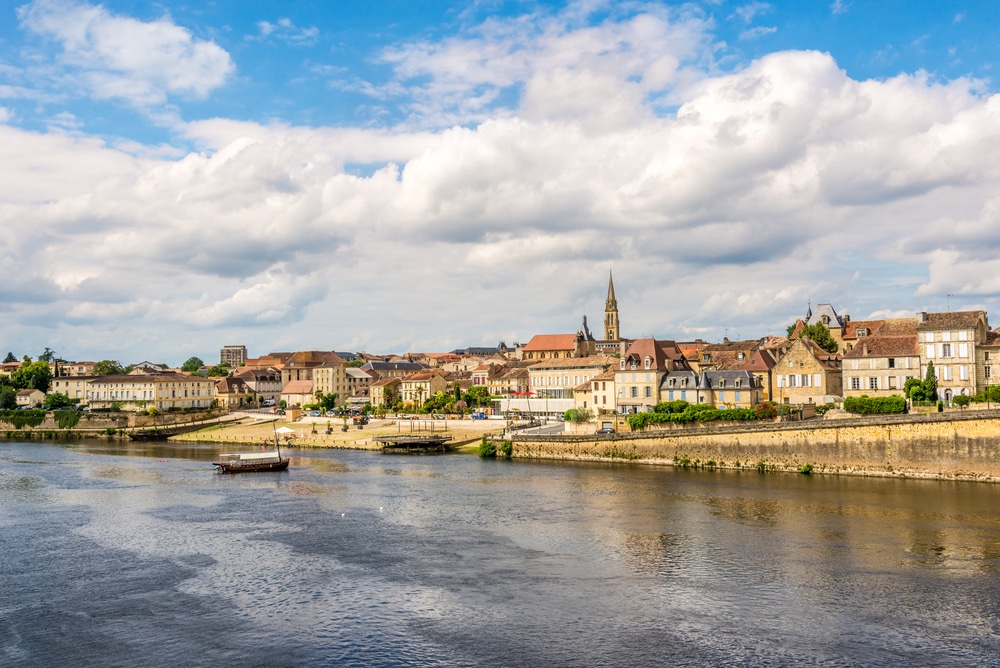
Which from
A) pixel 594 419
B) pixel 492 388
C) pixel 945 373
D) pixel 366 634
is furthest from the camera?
pixel 492 388

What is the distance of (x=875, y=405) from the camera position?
59.3 metres

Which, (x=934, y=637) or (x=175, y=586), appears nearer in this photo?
(x=934, y=637)

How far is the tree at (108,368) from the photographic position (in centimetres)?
16688

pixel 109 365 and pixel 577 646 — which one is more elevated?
pixel 109 365

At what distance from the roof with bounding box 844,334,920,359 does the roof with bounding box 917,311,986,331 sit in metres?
2.06

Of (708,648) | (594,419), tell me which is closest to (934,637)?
(708,648)

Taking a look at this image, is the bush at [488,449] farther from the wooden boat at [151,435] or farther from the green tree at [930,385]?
the wooden boat at [151,435]

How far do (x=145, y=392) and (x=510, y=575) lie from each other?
11437cm

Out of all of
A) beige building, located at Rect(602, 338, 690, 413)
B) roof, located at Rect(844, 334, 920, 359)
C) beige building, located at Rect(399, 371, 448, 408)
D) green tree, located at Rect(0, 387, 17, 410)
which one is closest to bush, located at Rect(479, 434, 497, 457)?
beige building, located at Rect(602, 338, 690, 413)

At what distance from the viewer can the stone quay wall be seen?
1905 inches

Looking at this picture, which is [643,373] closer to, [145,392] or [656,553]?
[656,553]

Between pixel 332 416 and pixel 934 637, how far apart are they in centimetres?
9361

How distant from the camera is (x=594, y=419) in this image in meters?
76.6

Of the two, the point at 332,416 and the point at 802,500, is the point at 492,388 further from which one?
the point at 802,500
